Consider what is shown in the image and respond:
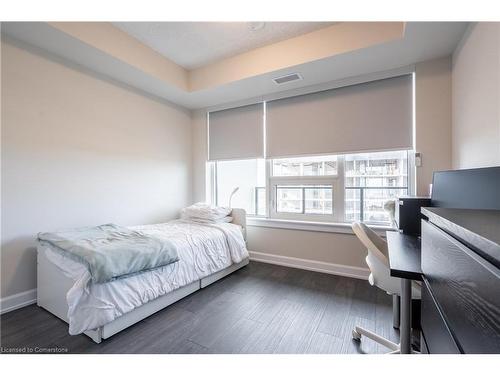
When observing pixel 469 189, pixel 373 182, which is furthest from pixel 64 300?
pixel 373 182

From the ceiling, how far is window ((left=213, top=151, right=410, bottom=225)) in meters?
1.00

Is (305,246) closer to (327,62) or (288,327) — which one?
(288,327)

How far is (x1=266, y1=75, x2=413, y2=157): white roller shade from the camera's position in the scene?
96.5 inches

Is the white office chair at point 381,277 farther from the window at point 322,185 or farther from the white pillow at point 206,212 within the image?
the white pillow at point 206,212

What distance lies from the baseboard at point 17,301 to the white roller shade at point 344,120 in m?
3.05

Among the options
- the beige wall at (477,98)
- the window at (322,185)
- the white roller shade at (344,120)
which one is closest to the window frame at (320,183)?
the window at (322,185)

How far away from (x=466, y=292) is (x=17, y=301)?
3142 mm

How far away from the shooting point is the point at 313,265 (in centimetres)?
290

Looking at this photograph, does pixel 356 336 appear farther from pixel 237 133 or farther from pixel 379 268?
pixel 237 133

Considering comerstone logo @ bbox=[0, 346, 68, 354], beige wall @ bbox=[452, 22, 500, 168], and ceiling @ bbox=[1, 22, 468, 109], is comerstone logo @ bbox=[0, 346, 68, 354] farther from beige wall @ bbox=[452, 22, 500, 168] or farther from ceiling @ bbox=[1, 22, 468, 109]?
beige wall @ bbox=[452, 22, 500, 168]

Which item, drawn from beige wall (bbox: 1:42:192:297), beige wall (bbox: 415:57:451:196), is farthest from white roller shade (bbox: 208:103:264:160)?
beige wall (bbox: 415:57:451:196)
